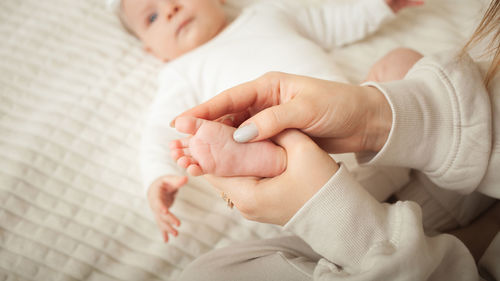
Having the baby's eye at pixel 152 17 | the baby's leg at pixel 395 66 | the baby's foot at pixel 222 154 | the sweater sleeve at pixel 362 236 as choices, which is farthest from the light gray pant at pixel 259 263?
the baby's eye at pixel 152 17

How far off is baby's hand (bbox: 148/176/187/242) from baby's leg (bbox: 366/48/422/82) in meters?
0.61

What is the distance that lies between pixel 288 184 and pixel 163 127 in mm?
531

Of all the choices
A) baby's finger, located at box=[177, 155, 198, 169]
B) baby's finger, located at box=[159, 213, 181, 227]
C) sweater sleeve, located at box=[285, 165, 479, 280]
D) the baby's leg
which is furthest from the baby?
sweater sleeve, located at box=[285, 165, 479, 280]

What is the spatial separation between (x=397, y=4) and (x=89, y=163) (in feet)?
3.73

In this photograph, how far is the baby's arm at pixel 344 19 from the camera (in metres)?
1.12

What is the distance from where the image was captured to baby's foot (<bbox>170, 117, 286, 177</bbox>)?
56 centimetres

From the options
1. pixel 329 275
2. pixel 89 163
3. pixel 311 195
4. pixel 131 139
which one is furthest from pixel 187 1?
pixel 329 275

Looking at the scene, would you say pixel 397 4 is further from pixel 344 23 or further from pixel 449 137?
pixel 449 137

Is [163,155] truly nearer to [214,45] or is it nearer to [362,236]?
[214,45]

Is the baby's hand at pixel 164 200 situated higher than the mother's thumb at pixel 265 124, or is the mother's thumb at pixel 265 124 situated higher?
the mother's thumb at pixel 265 124

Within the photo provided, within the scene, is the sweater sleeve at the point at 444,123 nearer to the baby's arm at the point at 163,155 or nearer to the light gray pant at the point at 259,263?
the light gray pant at the point at 259,263

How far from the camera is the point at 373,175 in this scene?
0.87 m

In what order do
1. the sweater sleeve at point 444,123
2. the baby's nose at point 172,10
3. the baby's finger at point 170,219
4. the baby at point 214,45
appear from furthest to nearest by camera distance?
the baby's nose at point 172,10 → the baby at point 214,45 → the baby's finger at point 170,219 → the sweater sleeve at point 444,123

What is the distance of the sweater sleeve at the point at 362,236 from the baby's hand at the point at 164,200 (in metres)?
0.36
